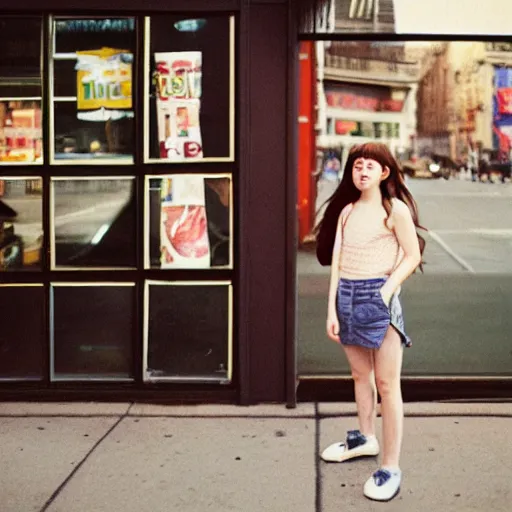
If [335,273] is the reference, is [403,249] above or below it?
above

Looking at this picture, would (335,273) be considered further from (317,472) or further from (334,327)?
(317,472)

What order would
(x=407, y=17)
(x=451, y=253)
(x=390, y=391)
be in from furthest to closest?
(x=451, y=253) < (x=407, y=17) < (x=390, y=391)

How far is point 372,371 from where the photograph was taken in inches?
182

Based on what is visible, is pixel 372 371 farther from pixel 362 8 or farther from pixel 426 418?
pixel 362 8

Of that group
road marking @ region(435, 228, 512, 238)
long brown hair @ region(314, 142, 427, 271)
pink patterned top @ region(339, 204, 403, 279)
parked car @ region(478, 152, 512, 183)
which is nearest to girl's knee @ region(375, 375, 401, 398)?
pink patterned top @ region(339, 204, 403, 279)

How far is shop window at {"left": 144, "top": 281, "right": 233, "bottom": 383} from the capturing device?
5.91 m

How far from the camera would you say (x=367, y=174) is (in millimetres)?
4336

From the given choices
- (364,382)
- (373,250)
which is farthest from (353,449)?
(373,250)

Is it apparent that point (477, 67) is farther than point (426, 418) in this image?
Yes

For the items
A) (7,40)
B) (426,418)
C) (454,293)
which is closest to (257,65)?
(7,40)

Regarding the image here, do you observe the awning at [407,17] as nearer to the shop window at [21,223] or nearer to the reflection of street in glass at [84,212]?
the reflection of street in glass at [84,212]

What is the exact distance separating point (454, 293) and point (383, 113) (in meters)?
2.62

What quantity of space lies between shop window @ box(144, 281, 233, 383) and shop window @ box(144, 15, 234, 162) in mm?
898

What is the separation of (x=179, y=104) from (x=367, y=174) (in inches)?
76.0
